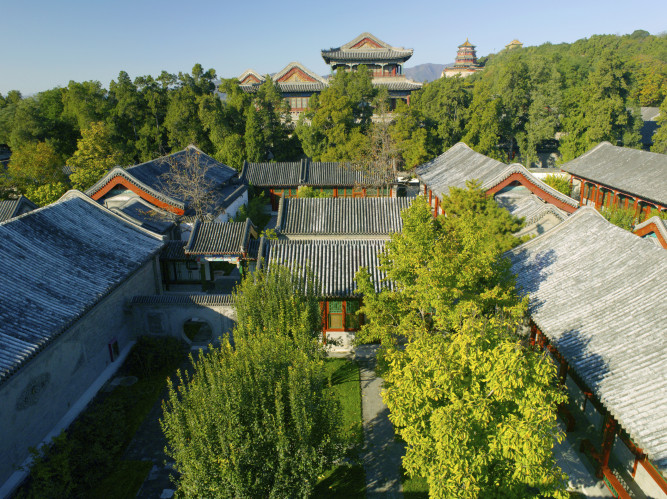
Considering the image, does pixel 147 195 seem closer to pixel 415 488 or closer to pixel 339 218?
pixel 339 218

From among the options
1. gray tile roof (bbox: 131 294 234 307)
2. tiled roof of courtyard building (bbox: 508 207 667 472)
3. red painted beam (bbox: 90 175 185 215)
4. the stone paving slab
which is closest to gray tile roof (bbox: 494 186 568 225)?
tiled roof of courtyard building (bbox: 508 207 667 472)

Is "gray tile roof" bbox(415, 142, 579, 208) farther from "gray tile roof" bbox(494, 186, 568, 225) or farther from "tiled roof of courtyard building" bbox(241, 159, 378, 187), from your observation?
"tiled roof of courtyard building" bbox(241, 159, 378, 187)

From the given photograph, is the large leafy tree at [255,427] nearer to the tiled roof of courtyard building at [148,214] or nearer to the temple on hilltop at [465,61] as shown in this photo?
the tiled roof of courtyard building at [148,214]

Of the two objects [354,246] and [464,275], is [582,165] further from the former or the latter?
[464,275]

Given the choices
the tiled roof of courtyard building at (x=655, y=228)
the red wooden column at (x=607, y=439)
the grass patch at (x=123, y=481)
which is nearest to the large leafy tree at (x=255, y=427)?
the grass patch at (x=123, y=481)

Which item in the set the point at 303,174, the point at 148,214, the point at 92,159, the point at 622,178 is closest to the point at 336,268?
the point at 148,214

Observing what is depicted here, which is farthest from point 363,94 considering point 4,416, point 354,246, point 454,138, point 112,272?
point 4,416
